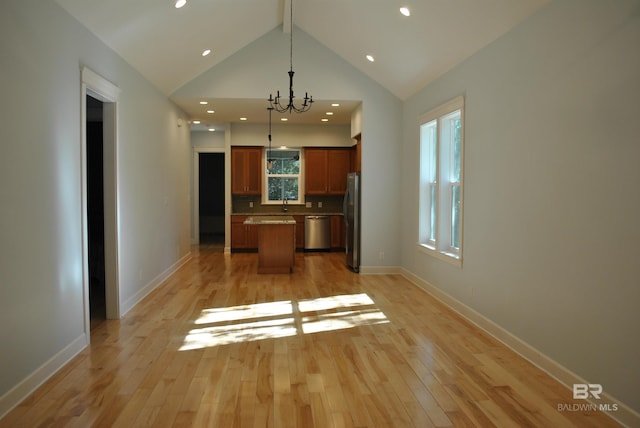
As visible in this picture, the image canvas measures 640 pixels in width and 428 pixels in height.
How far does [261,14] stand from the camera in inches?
258

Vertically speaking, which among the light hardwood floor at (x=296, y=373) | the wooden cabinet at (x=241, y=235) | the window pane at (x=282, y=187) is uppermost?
the window pane at (x=282, y=187)

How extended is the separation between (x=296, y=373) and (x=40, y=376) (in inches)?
67.8

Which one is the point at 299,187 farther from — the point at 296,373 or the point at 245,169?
the point at 296,373

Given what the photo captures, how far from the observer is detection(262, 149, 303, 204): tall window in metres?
11.0

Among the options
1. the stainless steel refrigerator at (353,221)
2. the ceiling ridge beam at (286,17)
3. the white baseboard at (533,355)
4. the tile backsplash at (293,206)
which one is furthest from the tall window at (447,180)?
the tile backsplash at (293,206)

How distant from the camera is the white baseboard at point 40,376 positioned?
113 inches

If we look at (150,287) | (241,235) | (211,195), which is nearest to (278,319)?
(150,287)

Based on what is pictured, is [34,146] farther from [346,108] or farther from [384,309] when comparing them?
[346,108]

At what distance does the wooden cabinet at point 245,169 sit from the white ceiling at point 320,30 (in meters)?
2.75

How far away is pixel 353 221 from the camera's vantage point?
8102 millimetres

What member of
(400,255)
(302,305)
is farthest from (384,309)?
(400,255)

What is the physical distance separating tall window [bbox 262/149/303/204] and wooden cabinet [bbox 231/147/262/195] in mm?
317

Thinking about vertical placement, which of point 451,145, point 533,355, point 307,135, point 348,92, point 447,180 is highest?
point 348,92

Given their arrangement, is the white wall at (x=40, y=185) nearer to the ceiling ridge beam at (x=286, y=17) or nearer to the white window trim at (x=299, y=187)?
the ceiling ridge beam at (x=286, y=17)
